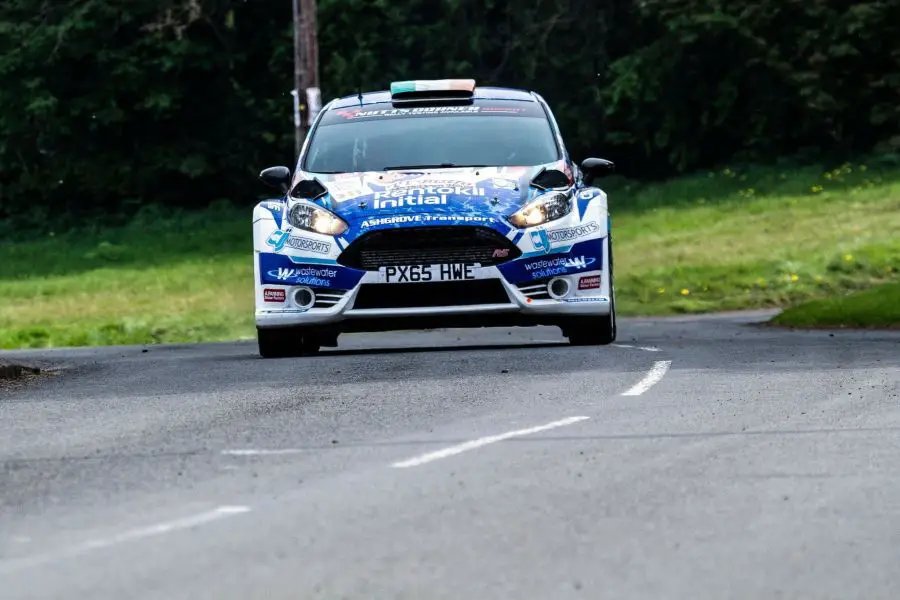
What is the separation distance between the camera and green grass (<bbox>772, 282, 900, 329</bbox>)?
862 inches

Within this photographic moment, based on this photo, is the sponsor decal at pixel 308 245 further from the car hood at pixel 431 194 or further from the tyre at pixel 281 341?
the tyre at pixel 281 341

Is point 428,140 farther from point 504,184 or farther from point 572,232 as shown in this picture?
point 572,232

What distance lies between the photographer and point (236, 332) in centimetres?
2669

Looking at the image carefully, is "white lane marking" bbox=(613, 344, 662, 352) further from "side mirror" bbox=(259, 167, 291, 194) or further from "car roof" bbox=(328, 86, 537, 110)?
"side mirror" bbox=(259, 167, 291, 194)

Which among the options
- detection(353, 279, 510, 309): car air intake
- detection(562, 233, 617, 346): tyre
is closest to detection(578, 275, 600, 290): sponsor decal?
detection(562, 233, 617, 346): tyre

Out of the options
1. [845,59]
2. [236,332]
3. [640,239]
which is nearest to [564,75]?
[845,59]

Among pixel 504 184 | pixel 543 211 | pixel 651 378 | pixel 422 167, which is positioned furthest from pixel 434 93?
pixel 651 378

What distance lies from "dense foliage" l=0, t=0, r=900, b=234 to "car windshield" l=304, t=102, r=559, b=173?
2599cm

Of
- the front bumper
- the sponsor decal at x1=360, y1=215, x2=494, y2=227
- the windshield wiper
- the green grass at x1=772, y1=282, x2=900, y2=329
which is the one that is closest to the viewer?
the sponsor decal at x1=360, y1=215, x2=494, y2=227

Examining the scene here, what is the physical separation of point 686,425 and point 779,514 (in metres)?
2.79

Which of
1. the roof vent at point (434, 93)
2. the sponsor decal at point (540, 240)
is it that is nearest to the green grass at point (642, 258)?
the roof vent at point (434, 93)

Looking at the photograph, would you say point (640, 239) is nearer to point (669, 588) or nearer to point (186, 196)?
point (186, 196)

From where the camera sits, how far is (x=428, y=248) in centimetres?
1502

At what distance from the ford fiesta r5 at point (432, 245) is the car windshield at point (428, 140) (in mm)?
19
